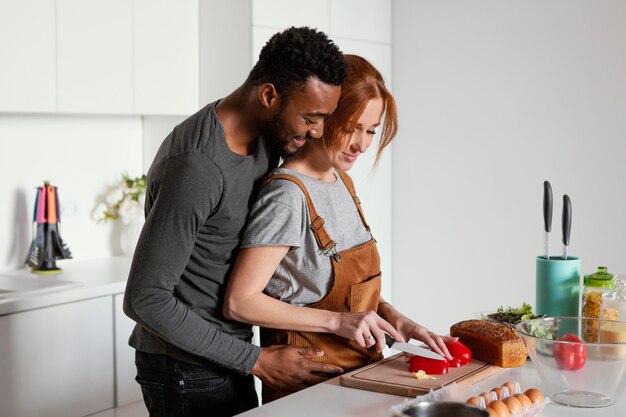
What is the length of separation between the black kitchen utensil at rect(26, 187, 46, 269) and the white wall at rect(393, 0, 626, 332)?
183cm

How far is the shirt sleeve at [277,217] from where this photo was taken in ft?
5.77

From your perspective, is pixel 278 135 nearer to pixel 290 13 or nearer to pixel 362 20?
pixel 290 13

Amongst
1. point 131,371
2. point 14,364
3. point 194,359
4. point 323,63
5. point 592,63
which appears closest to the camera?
point 323,63

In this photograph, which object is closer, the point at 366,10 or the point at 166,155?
the point at 166,155

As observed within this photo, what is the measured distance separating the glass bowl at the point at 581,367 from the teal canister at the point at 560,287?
39 centimetres

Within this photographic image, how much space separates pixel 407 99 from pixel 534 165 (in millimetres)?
749

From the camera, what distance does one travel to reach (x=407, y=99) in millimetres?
4230

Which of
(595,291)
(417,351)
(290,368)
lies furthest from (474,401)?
(595,291)

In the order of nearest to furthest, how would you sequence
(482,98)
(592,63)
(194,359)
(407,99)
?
1. (194,359)
2. (592,63)
3. (482,98)
4. (407,99)

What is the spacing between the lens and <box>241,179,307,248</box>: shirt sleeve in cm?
176

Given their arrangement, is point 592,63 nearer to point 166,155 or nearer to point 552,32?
point 552,32

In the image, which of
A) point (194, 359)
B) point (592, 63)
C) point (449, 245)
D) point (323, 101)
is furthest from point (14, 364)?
point (592, 63)

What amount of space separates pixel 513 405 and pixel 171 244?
2.26 feet

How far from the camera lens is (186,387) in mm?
1812
